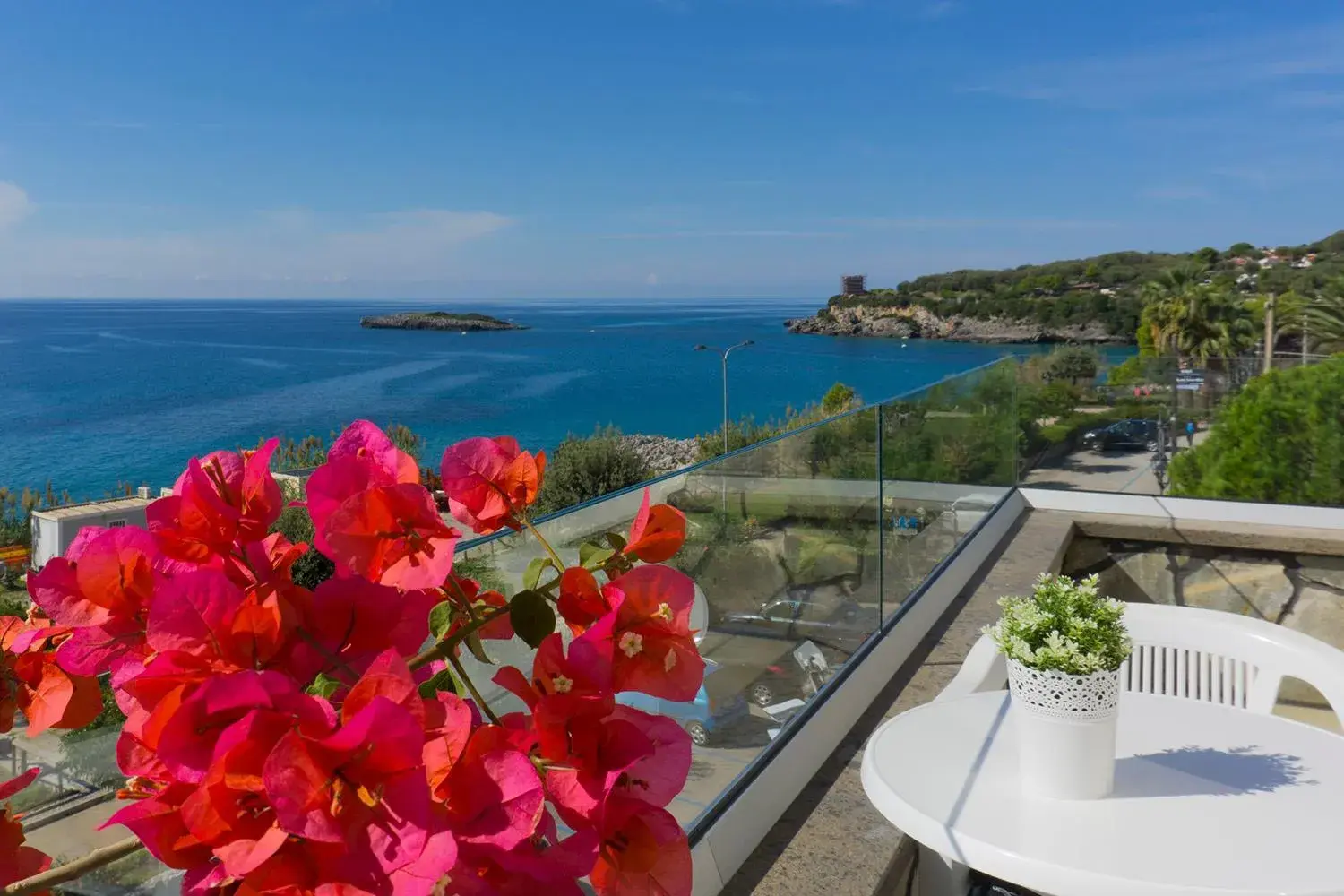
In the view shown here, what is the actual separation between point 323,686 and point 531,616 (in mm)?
117

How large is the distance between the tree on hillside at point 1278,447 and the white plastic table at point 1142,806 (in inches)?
168

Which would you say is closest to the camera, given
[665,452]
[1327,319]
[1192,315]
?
[1327,319]

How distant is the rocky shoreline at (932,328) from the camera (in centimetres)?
5050

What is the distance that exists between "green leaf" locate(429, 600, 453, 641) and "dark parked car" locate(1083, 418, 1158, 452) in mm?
5848

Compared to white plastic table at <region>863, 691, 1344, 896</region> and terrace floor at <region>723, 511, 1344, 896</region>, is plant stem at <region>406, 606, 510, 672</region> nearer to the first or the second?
white plastic table at <region>863, 691, 1344, 896</region>

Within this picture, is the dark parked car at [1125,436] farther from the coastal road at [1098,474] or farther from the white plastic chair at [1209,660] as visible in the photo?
the white plastic chair at [1209,660]

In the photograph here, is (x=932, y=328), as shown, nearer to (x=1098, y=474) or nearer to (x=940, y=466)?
(x=1098, y=474)

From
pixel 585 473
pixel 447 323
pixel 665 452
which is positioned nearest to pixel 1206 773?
pixel 585 473

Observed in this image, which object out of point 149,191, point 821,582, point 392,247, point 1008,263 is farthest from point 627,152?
point 821,582

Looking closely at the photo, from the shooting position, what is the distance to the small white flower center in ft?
1.55

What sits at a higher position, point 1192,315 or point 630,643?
point 630,643

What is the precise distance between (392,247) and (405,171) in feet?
34.0

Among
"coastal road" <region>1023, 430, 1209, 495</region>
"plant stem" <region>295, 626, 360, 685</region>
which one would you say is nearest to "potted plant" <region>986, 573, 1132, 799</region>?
"plant stem" <region>295, 626, 360, 685</region>

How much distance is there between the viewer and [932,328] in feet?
233
